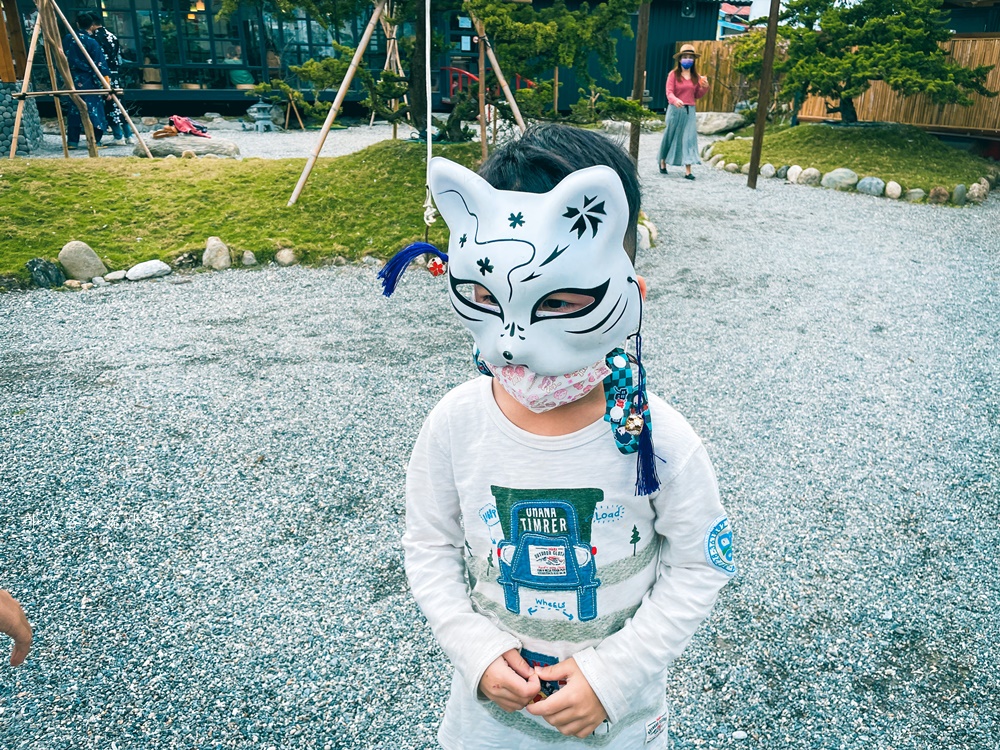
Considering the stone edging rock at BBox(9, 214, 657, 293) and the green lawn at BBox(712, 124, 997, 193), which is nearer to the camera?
the stone edging rock at BBox(9, 214, 657, 293)

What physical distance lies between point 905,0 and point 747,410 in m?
9.04

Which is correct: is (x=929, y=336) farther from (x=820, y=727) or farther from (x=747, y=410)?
(x=820, y=727)

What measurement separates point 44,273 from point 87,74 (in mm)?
7100

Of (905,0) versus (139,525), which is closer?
(139,525)

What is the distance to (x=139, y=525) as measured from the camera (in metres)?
3.01

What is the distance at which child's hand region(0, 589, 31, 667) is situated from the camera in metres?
1.29

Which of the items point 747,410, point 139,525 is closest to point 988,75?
point 747,410

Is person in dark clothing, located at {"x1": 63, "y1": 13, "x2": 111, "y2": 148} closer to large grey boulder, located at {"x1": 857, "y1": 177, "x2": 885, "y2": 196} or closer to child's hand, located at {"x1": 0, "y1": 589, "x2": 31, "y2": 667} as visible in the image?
large grey boulder, located at {"x1": 857, "y1": 177, "x2": 885, "y2": 196}

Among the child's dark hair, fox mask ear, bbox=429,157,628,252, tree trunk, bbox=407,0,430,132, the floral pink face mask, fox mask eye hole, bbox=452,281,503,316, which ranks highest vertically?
tree trunk, bbox=407,0,430,132

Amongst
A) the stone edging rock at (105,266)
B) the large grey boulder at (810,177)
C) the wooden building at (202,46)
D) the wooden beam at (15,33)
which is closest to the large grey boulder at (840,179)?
the large grey boulder at (810,177)

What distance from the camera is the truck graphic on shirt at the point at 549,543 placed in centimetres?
117

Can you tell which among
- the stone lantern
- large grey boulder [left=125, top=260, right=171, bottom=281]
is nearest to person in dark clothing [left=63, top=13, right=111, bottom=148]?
the stone lantern

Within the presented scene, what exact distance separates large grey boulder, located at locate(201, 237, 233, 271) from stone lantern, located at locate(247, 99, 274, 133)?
8.67 meters

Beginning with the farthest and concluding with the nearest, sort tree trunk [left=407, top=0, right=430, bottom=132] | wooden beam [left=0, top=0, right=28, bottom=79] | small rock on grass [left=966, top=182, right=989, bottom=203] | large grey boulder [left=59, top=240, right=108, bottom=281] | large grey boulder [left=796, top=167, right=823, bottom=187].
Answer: wooden beam [left=0, top=0, right=28, bottom=79] < large grey boulder [left=796, top=167, right=823, bottom=187] < small rock on grass [left=966, top=182, right=989, bottom=203] < tree trunk [left=407, top=0, right=430, bottom=132] < large grey boulder [left=59, top=240, right=108, bottom=281]
